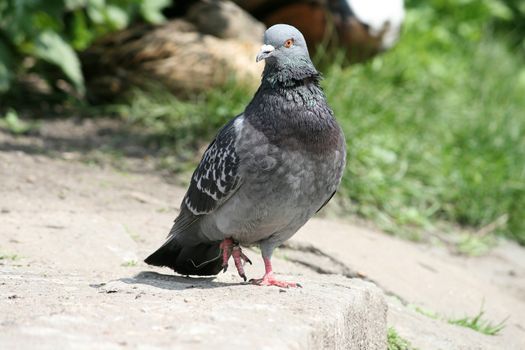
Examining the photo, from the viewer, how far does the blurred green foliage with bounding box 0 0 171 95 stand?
22.6ft

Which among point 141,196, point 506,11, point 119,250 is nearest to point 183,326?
point 119,250

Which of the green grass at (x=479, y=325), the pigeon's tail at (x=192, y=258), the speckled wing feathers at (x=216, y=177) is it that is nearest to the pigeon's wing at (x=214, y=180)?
the speckled wing feathers at (x=216, y=177)

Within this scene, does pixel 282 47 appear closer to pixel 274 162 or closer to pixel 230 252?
pixel 274 162

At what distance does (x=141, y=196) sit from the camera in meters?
5.95

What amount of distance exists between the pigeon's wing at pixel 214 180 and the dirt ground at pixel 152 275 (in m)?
0.34

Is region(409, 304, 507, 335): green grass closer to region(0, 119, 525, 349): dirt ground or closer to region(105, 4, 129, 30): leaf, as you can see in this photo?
region(0, 119, 525, 349): dirt ground

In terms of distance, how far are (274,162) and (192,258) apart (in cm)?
84

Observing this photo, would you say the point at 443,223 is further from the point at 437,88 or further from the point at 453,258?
the point at 437,88

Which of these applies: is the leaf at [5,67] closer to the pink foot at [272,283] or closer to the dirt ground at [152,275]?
the dirt ground at [152,275]

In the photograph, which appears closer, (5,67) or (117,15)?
(5,67)

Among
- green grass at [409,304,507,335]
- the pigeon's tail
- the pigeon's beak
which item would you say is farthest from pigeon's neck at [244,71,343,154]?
green grass at [409,304,507,335]

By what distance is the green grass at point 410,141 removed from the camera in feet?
23.0

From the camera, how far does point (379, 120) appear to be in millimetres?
7668

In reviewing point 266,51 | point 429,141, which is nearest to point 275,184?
point 266,51
